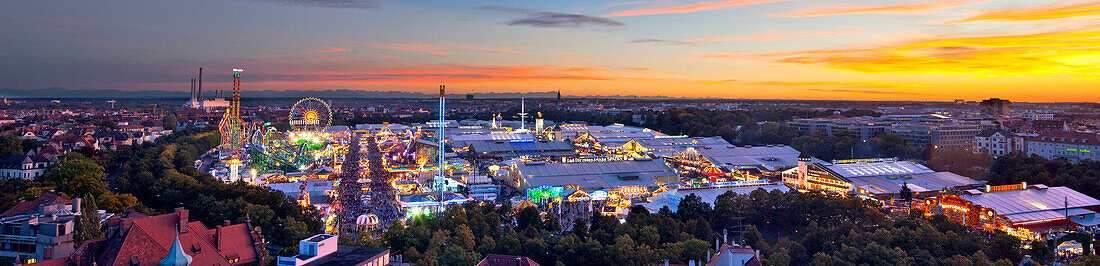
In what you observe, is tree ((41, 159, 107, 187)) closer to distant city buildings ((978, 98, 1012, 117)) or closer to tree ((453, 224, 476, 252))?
tree ((453, 224, 476, 252))

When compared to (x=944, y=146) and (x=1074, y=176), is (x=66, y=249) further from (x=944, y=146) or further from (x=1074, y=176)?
(x=944, y=146)

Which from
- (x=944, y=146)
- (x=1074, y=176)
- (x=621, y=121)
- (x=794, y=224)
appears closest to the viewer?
(x=794, y=224)

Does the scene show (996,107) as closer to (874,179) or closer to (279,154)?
(874,179)

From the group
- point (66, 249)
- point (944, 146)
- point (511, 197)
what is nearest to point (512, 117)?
point (944, 146)

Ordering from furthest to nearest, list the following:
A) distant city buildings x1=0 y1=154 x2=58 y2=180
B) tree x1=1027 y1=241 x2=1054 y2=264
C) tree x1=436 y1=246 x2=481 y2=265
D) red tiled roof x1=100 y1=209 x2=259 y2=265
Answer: distant city buildings x1=0 y1=154 x2=58 y2=180
tree x1=1027 y1=241 x2=1054 y2=264
tree x1=436 y1=246 x2=481 y2=265
red tiled roof x1=100 y1=209 x2=259 y2=265

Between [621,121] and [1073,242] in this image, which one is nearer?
[1073,242]

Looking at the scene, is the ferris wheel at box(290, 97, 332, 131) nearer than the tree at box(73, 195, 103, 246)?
No

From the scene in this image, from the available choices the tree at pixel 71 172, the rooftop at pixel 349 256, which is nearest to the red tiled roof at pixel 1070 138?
the rooftop at pixel 349 256

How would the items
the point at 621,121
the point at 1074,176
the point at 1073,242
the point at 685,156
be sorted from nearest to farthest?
the point at 1073,242 < the point at 1074,176 < the point at 685,156 < the point at 621,121

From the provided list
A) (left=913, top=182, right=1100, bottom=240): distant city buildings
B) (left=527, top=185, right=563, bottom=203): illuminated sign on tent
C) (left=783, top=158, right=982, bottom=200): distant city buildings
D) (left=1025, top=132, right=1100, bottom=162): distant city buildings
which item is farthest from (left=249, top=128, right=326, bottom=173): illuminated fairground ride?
(left=1025, top=132, right=1100, bottom=162): distant city buildings
